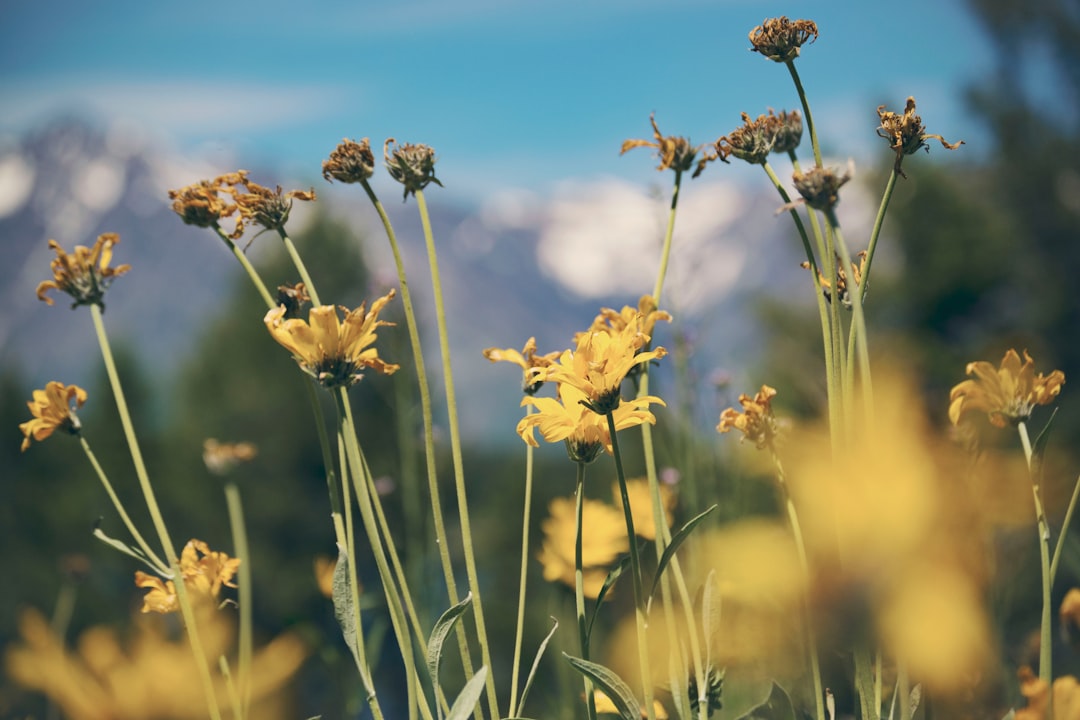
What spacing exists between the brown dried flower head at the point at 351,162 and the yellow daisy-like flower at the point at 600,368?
294mm

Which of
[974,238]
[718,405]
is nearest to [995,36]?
[974,238]

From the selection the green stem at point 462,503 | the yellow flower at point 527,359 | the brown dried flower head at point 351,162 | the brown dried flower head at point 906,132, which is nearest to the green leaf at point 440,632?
the green stem at point 462,503

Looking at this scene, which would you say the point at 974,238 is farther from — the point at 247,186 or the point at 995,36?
the point at 247,186

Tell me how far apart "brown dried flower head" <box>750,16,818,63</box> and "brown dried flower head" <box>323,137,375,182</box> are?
40 centimetres

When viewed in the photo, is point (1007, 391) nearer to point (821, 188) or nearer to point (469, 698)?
point (821, 188)

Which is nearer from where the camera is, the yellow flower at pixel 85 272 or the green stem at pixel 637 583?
the green stem at pixel 637 583

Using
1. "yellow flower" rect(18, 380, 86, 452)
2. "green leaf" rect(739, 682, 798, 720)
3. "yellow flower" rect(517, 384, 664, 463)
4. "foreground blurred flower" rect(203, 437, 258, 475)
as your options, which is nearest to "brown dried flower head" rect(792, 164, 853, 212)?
"yellow flower" rect(517, 384, 664, 463)

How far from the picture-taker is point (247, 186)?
0.94m

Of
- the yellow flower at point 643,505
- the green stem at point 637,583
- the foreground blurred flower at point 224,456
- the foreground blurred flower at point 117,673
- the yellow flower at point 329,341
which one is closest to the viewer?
the foreground blurred flower at point 117,673

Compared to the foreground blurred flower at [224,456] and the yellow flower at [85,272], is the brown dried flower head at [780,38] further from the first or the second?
the foreground blurred flower at [224,456]

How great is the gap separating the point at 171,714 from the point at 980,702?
21.4 inches

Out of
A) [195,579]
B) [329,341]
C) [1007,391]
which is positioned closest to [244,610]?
[195,579]

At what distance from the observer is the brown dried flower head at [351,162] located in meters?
0.91

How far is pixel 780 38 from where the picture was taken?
0.85 metres
